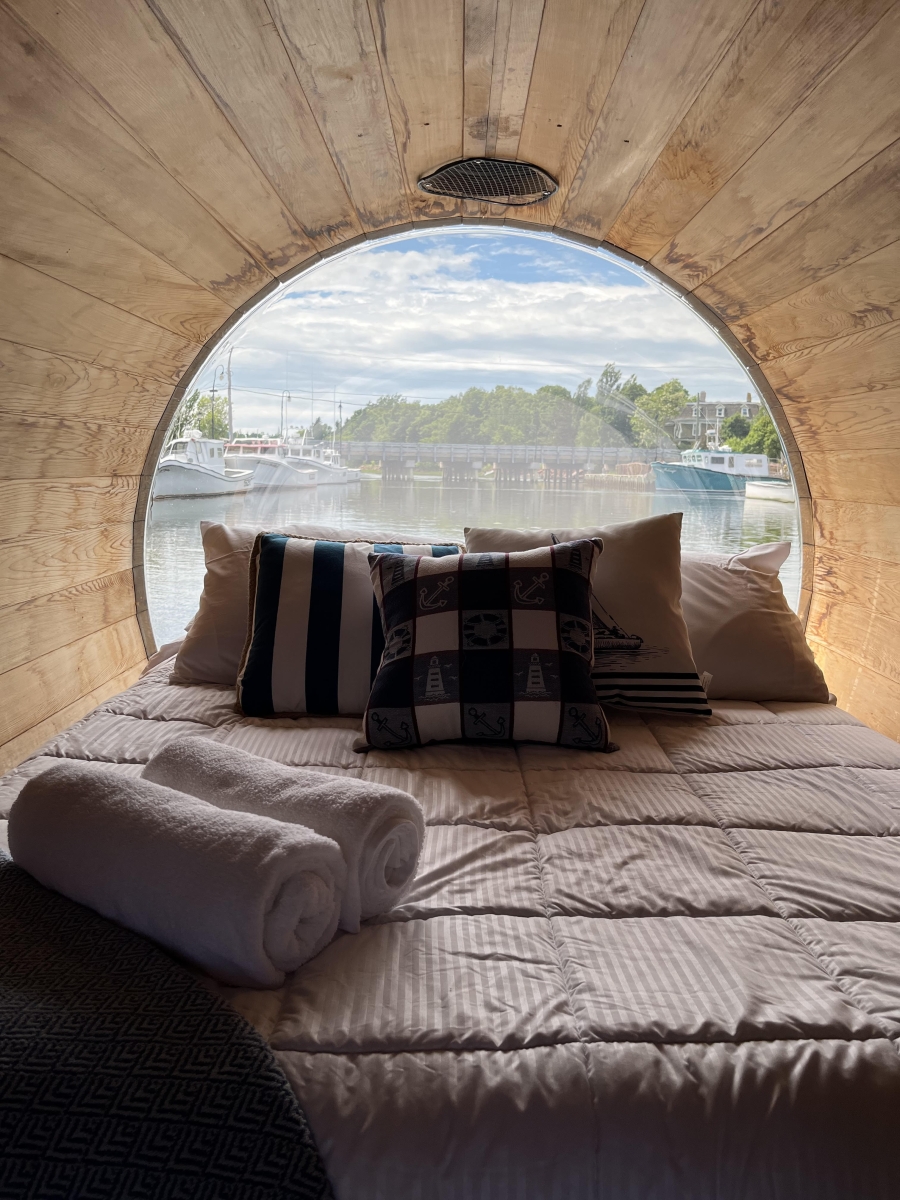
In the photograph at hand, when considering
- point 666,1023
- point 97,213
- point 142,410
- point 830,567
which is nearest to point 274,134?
point 97,213

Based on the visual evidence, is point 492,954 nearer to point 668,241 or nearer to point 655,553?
point 655,553

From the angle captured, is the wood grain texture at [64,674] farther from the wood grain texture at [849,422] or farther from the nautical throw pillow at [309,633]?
the wood grain texture at [849,422]

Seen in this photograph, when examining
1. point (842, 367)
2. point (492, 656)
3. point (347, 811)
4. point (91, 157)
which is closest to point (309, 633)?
point (492, 656)

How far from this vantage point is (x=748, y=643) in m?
2.06

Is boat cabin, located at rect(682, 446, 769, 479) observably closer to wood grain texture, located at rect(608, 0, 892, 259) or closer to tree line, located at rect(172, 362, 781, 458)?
tree line, located at rect(172, 362, 781, 458)

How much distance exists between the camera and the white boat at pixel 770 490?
303cm

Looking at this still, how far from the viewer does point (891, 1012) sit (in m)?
0.88

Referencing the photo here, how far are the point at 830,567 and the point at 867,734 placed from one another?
3.75 ft

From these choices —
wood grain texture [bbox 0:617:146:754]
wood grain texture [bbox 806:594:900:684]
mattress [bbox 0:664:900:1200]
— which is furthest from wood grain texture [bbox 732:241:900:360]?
wood grain texture [bbox 0:617:146:754]

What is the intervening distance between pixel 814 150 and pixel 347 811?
1.58m

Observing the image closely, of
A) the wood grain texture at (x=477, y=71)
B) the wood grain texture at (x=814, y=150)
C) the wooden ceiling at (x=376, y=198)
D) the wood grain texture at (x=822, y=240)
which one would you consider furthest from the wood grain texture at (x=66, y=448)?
the wood grain texture at (x=822, y=240)

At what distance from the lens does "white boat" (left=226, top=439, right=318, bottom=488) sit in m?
3.12

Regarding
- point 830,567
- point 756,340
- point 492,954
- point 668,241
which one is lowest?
point 492,954

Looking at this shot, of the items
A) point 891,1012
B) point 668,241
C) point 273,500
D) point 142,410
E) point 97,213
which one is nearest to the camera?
point 891,1012
